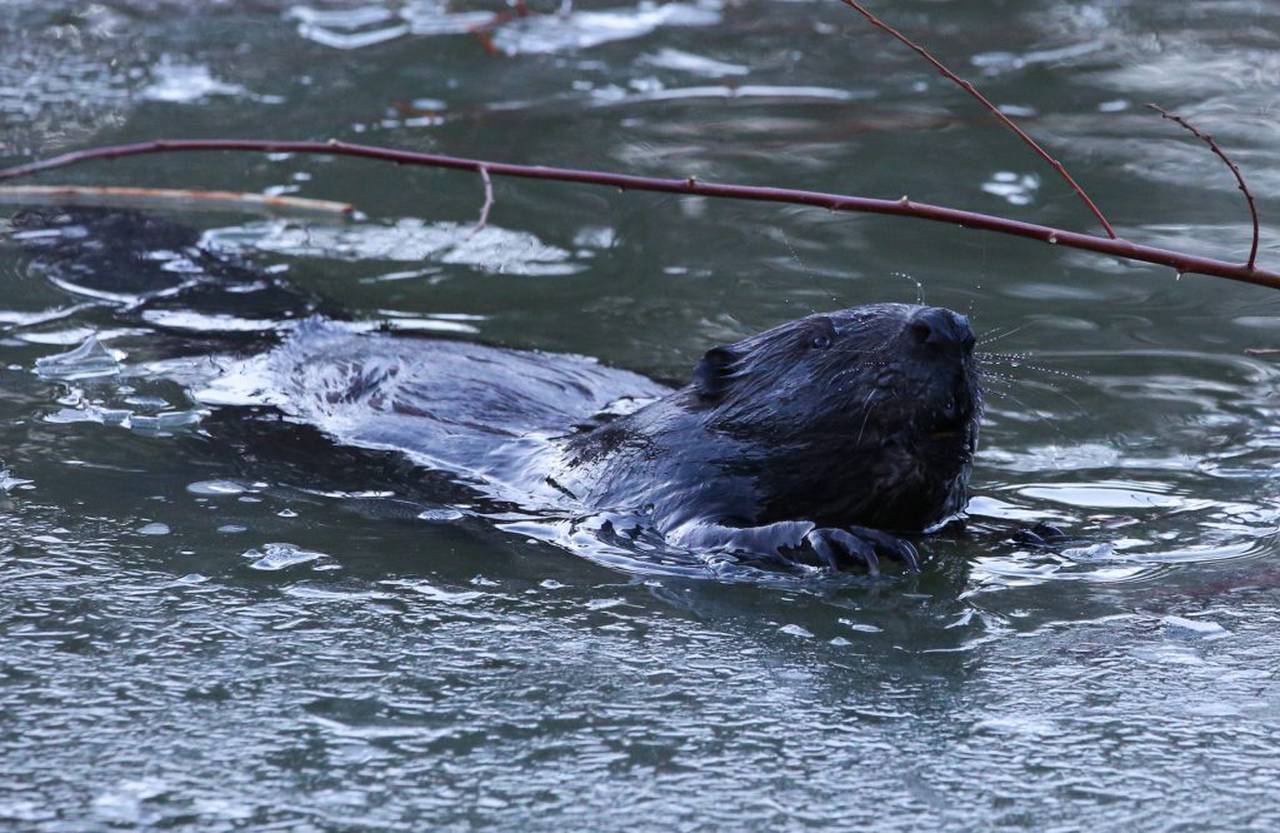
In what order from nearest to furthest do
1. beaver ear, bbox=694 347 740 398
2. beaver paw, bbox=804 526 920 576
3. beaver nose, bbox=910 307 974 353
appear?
1. beaver paw, bbox=804 526 920 576
2. beaver nose, bbox=910 307 974 353
3. beaver ear, bbox=694 347 740 398

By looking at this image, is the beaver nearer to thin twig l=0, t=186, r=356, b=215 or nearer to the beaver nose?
the beaver nose

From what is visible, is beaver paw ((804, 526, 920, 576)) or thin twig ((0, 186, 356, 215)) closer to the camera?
beaver paw ((804, 526, 920, 576))

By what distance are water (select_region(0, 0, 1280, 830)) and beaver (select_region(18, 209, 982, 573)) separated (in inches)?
6.5

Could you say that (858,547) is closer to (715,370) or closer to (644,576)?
(644,576)

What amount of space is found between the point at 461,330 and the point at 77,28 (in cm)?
494

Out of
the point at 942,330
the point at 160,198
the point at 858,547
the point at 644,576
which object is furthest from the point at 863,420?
the point at 160,198

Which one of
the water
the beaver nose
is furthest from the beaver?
the water

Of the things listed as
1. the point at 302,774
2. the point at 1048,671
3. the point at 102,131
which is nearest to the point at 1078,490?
the point at 1048,671

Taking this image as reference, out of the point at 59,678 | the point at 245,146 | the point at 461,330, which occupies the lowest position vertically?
the point at 461,330

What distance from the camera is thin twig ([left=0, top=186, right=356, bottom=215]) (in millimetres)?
6223

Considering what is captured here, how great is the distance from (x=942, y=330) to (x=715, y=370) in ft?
1.90

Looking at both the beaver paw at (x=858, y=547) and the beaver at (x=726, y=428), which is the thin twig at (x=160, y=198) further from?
the beaver paw at (x=858, y=547)

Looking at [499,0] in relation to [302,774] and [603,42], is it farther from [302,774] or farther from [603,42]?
[302,774]

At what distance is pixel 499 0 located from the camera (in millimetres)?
9789
